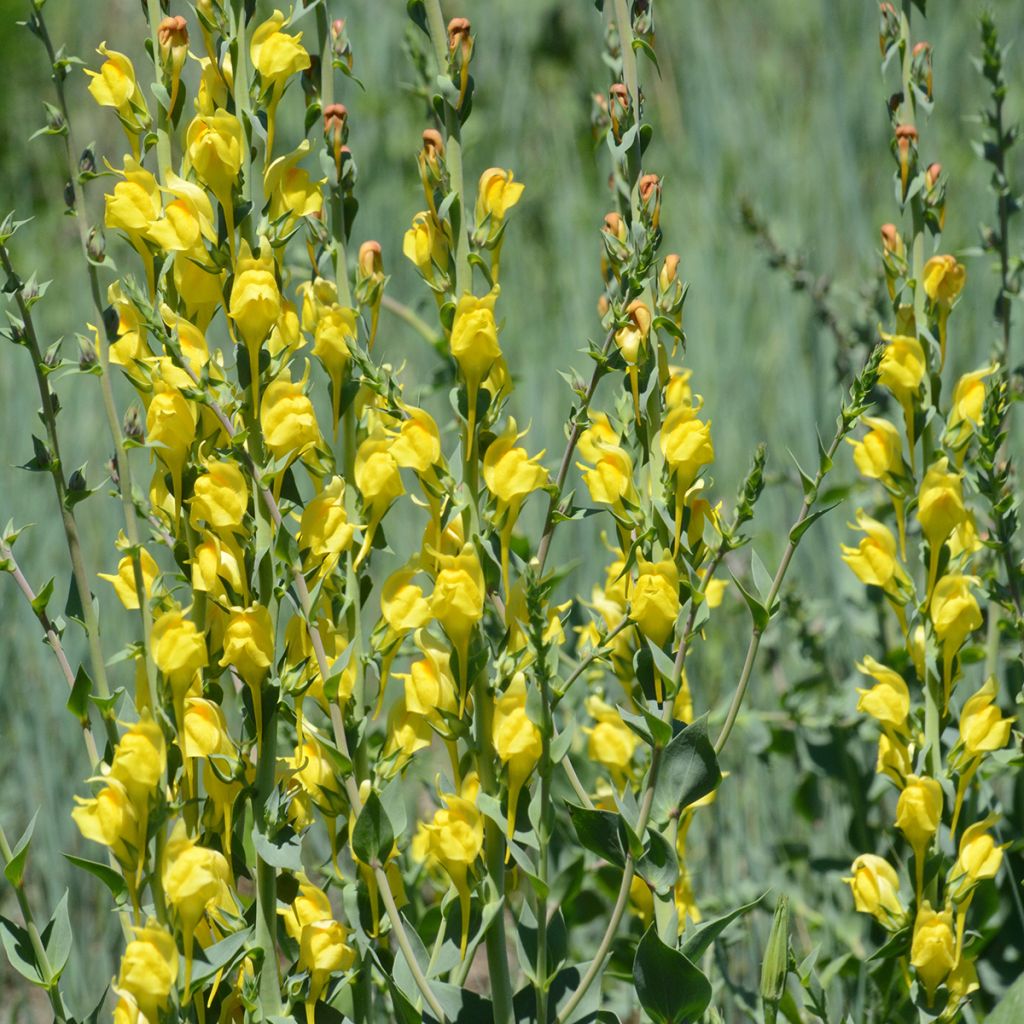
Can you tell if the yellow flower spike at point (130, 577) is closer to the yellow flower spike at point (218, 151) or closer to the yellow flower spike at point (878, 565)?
the yellow flower spike at point (218, 151)

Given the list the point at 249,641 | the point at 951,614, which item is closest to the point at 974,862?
the point at 951,614

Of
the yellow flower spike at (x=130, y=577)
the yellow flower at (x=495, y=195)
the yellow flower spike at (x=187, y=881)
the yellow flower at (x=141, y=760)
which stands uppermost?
the yellow flower at (x=495, y=195)

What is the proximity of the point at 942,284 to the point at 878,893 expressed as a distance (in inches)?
16.4

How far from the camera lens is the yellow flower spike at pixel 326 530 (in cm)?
71

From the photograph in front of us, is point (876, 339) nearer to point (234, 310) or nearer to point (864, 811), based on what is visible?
point (864, 811)

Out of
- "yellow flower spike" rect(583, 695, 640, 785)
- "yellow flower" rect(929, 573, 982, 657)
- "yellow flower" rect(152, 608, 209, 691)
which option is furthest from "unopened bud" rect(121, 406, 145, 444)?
"yellow flower" rect(929, 573, 982, 657)

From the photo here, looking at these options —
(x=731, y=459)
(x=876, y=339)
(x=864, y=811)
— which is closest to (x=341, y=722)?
(x=864, y=811)

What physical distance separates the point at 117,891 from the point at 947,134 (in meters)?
2.77

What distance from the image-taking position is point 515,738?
27.9 inches

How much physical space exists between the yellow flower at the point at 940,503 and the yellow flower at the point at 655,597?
8.0 inches

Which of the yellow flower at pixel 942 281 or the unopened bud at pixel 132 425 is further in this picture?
the yellow flower at pixel 942 281

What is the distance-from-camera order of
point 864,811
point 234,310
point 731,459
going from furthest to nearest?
point 731,459 → point 864,811 → point 234,310

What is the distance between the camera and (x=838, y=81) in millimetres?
2502

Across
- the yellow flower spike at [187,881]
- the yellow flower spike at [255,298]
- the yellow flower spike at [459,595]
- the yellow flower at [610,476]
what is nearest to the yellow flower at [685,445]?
the yellow flower at [610,476]
